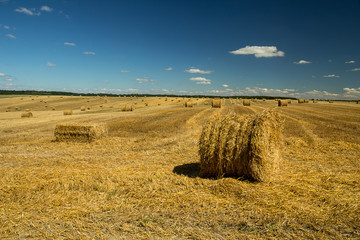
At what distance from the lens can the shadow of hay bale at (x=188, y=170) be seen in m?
6.92

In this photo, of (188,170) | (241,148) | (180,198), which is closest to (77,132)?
(188,170)

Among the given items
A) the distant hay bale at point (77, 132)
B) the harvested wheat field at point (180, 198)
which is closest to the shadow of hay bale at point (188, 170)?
the harvested wheat field at point (180, 198)

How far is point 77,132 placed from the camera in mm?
12859

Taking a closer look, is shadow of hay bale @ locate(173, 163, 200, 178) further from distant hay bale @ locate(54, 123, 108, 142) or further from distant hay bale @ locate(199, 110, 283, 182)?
distant hay bale @ locate(54, 123, 108, 142)

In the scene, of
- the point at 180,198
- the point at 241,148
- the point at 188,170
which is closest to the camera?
the point at 180,198

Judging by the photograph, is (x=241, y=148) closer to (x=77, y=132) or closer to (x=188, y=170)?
(x=188, y=170)

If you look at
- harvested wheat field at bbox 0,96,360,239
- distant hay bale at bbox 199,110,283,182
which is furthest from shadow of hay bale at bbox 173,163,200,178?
distant hay bale at bbox 199,110,283,182

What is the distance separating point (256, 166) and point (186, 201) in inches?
91.6

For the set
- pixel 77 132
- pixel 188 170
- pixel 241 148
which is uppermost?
pixel 241 148

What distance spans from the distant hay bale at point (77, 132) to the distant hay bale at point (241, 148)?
27.6 ft

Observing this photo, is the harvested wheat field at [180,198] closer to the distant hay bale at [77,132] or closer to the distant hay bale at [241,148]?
the distant hay bale at [241,148]

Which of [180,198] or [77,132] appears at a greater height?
[77,132]

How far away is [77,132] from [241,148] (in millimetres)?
10374

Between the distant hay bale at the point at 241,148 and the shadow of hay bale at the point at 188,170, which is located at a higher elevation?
the distant hay bale at the point at 241,148
